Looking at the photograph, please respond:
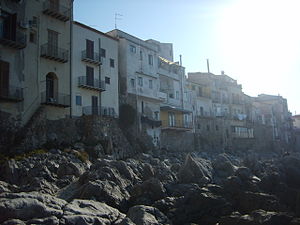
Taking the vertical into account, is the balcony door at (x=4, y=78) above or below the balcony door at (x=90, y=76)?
below

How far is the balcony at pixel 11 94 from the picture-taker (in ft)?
85.3

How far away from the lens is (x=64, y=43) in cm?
3169

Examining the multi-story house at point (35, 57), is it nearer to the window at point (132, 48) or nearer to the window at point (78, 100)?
the window at point (78, 100)

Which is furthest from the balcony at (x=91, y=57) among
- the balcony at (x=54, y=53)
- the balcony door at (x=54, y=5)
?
the balcony door at (x=54, y=5)

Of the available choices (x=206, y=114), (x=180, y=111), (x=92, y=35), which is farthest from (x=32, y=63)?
(x=206, y=114)

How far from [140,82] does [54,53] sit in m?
12.4

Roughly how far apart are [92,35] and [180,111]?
17.0m

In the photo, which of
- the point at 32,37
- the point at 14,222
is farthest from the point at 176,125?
the point at 14,222

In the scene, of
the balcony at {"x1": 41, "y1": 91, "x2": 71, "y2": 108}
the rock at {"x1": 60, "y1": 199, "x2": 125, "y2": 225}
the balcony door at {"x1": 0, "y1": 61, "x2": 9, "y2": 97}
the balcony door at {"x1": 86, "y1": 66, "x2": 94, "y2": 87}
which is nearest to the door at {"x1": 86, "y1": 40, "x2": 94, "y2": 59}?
the balcony door at {"x1": 86, "y1": 66, "x2": 94, "y2": 87}

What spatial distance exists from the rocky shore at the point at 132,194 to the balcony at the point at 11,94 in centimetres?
488

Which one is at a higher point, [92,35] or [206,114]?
[92,35]

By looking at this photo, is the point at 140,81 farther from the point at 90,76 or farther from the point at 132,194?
the point at 132,194

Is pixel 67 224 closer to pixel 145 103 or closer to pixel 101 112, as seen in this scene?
pixel 101 112

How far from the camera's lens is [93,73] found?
1345 inches
